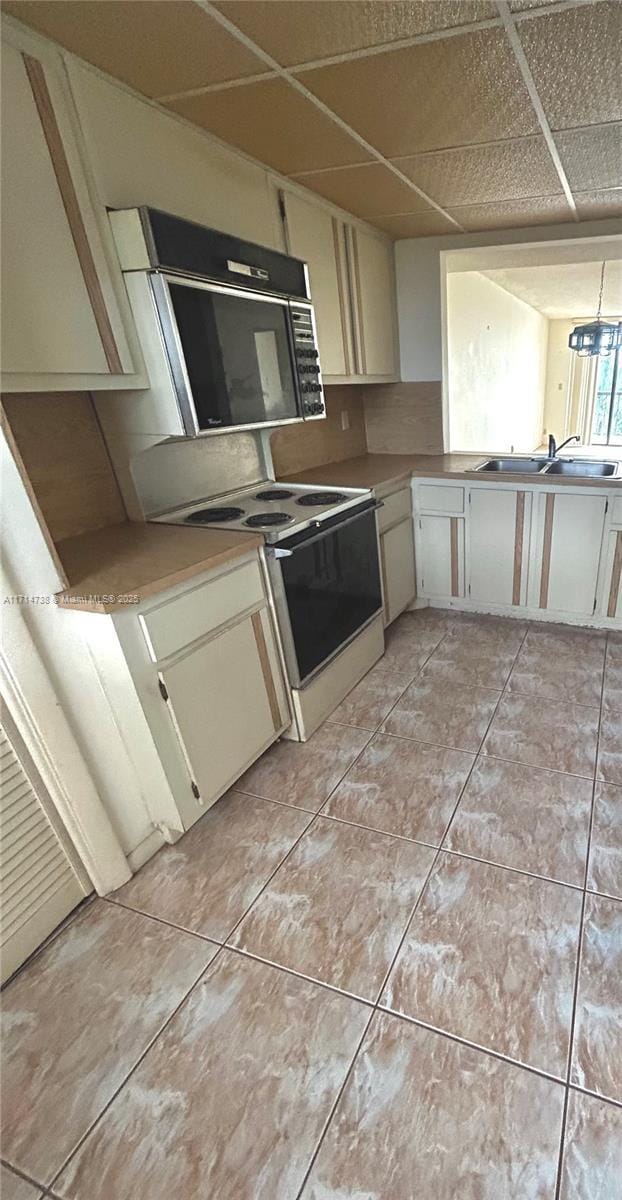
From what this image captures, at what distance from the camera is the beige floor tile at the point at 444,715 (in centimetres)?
212

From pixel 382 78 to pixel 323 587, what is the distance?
1512mm

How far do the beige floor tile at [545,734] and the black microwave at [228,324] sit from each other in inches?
60.7

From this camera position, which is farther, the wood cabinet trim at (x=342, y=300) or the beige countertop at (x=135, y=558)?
the wood cabinet trim at (x=342, y=300)

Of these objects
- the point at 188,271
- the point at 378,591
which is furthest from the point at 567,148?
the point at 378,591

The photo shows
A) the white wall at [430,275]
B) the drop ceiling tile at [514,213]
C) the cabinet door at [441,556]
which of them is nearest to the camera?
the drop ceiling tile at [514,213]

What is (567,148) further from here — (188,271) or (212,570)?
(212,570)

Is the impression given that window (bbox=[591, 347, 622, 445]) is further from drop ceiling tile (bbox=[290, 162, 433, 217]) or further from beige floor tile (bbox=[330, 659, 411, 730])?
beige floor tile (bbox=[330, 659, 411, 730])

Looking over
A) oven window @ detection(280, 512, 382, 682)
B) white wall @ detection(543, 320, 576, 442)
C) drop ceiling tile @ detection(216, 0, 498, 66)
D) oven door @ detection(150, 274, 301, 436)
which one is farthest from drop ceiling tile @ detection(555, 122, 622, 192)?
white wall @ detection(543, 320, 576, 442)

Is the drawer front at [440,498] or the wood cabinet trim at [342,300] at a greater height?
the wood cabinet trim at [342,300]

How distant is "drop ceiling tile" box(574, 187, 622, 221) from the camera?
238 cm

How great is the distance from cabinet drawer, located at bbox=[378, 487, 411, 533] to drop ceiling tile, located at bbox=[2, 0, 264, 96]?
1688 millimetres

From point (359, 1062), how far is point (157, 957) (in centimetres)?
58

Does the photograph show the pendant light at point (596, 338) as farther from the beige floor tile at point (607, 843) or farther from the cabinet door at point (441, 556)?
the beige floor tile at point (607, 843)

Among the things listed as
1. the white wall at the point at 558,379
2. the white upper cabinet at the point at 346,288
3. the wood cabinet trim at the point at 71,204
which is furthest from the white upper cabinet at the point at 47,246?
the white wall at the point at 558,379
